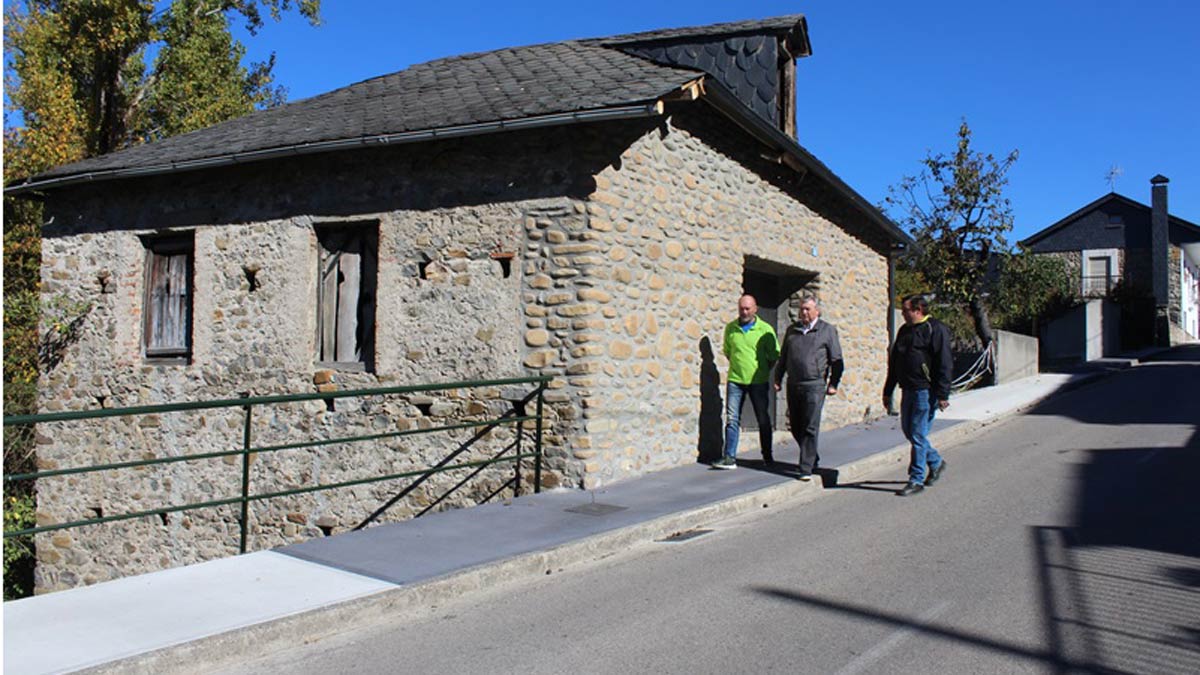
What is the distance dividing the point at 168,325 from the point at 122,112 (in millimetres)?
14119

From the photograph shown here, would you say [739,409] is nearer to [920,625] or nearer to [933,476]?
[933,476]

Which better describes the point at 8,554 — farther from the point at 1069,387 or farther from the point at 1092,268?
the point at 1092,268

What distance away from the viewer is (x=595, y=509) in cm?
755

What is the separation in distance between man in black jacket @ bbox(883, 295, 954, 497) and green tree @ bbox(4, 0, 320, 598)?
15.5 metres

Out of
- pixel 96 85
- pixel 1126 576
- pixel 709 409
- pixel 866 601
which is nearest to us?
pixel 866 601

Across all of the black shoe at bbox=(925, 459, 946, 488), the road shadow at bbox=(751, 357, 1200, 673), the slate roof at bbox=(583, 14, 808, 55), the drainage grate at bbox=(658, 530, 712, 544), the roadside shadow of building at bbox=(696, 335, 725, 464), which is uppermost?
the slate roof at bbox=(583, 14, 808, 55)

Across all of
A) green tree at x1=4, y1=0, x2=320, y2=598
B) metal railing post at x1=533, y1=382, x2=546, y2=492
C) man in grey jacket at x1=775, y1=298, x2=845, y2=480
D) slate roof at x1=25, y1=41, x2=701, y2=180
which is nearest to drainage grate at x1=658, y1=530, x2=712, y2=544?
metal railing post at x1=533, y1=382, x2=546, y2=492

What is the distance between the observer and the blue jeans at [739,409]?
9.40 m

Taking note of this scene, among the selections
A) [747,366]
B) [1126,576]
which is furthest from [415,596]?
[747,366]

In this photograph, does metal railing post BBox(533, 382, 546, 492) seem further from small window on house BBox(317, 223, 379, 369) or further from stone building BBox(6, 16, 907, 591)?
small window on house BBox(317, 223, 379, 369)

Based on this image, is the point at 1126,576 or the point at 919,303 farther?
the point at 919,303

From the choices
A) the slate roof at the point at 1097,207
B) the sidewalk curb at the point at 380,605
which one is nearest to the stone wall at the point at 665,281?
the sidewalk curb at the point at 380,605

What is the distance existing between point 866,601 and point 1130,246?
46.9 metres

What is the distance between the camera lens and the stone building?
8719 millimetres
